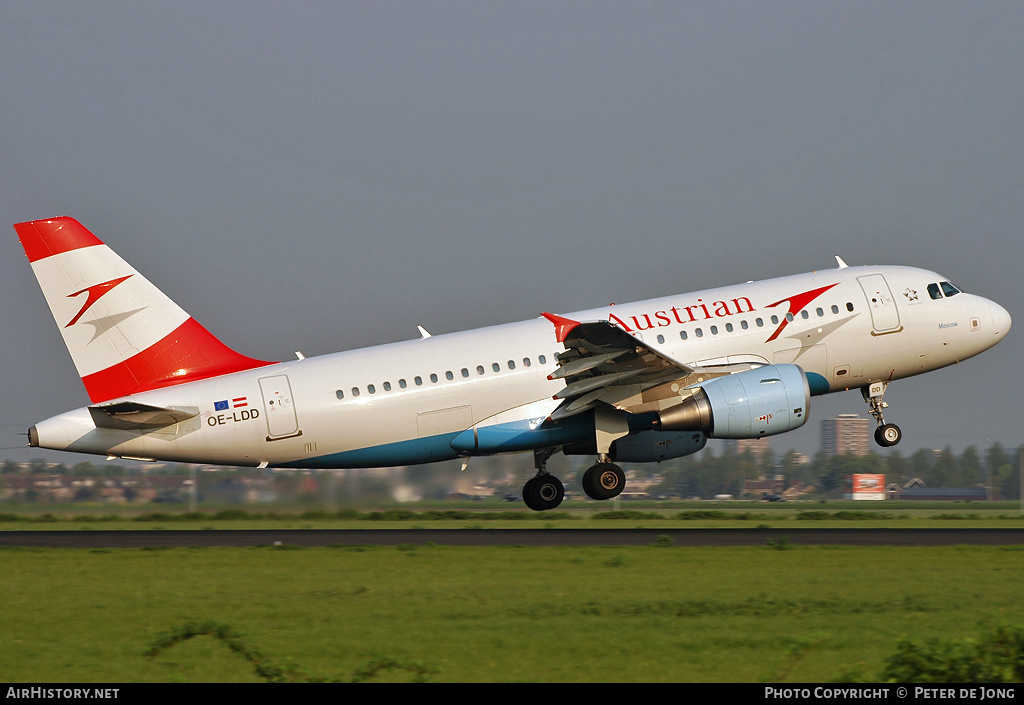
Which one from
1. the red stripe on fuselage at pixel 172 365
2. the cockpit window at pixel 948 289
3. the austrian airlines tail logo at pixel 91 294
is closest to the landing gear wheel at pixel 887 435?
the cockpit window at pixel 948 289

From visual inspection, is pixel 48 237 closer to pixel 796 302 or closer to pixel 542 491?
pixel 542 491

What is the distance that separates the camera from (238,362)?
2816cm

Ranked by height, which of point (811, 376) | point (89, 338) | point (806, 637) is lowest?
point (806, 637)

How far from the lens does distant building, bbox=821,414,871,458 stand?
4989 centimetres

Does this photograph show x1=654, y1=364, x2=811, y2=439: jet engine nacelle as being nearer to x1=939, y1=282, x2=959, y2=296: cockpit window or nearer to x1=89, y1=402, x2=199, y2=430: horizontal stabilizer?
x1=939, y1=282, x2=959, y2=296: cockpit window

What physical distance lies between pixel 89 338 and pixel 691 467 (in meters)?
32.7

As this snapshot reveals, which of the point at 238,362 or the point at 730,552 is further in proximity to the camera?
the point at 238,362

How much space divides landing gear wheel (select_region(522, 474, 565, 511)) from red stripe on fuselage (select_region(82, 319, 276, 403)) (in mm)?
8666

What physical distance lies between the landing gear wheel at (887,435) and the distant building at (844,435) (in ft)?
63.5

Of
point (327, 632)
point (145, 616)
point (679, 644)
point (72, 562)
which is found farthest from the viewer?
point (72, 562)

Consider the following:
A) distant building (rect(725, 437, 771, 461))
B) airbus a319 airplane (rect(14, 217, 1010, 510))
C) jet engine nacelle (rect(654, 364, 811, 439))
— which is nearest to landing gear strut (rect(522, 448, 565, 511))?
airbus a319 airplane (rect(14, 217, 1010, 510))
